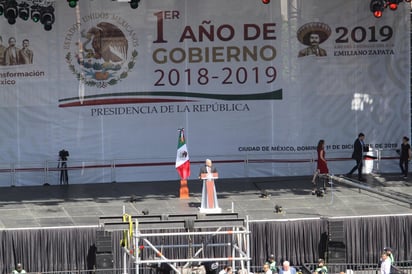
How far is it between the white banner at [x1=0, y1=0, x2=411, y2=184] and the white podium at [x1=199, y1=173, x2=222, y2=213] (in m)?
5.57

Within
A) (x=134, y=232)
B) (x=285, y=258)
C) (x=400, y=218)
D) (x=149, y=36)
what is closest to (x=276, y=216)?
(x=285, y=258)

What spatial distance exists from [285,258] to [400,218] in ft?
9.27

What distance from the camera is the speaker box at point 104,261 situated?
24609 mm

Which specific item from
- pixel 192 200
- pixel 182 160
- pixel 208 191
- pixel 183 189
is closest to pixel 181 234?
pixel 208 191

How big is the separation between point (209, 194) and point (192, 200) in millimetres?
2122

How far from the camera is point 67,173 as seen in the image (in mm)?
31422

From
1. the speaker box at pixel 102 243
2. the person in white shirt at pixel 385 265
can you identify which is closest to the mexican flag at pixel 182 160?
the speaker box at pixel 102 243

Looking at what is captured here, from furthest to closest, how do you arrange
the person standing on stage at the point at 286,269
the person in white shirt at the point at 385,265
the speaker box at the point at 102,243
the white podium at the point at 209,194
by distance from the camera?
the white podium at the point at 209,194
the speaker box at the point at 102,243
the person in white shirt at the point at 385,265
the person standing on stage at the point at 286,269

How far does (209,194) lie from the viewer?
26.4 metres

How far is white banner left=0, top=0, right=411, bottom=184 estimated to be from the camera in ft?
103

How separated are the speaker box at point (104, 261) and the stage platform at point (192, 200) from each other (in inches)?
43.2

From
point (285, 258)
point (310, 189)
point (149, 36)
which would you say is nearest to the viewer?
point (285, 258)

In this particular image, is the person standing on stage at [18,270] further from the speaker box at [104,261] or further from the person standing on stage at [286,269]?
the person standing on stage at [286,269]

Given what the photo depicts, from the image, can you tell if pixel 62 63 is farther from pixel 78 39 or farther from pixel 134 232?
pixel 134 232
